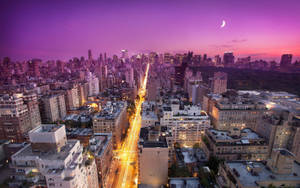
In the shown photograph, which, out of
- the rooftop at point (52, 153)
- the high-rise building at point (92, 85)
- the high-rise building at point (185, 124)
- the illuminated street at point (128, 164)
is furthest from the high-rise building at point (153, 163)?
the high-rise building at point (92, 85)

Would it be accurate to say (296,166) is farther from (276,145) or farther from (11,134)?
(11,134)

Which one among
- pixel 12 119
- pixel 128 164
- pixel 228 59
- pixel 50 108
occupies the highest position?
pixel 228 59

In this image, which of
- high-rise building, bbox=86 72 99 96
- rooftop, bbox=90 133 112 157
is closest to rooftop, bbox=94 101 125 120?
rooftop, bbox=90 133 112 157

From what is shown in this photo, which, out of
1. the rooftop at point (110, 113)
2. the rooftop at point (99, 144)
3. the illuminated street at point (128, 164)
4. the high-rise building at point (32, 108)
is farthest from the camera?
the high-rise building at point (32, 108)

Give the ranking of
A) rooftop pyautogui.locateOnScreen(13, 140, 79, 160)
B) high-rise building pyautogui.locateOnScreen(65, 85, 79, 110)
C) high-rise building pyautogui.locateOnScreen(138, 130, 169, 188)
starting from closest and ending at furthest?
1. rooftop pyautogui.locateOnScreen(13, 140, 79, 160)
2. high-rise building pyautogui.locateOnScreen(138, 130, 169, 188)
3. high-rise building pyautogui.locateOnScreen(65, 85, 79, 110)

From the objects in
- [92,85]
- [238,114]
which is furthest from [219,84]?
[92,85]

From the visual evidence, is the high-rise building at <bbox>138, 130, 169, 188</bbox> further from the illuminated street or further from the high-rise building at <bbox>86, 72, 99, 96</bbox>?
the high-rise building at <bbox>86, 72, 99, 96</bbox>

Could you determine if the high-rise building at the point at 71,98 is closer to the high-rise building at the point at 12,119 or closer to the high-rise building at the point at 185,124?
the high-rise building at the point at 12,119

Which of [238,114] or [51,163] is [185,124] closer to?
[238,114]

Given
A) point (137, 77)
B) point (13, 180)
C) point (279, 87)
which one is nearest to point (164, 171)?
point (13, 180)

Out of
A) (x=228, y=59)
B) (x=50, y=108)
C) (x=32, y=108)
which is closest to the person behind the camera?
(x=32, y=108)
